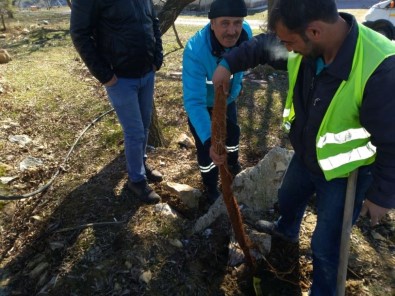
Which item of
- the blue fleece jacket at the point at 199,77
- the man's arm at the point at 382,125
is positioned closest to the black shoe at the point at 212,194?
the blue fleece jacket at the point at 199,77

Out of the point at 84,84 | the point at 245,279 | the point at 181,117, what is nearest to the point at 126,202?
the point at 245,279

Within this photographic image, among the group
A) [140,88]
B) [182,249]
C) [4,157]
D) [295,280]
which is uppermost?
[140,88]

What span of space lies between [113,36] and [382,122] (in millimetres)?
1984

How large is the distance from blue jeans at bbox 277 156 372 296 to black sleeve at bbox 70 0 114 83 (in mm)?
1604

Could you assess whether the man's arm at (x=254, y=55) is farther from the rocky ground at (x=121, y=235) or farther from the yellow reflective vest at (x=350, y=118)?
the rocky ground at (x=121, y=235)

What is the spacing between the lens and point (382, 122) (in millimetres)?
1535

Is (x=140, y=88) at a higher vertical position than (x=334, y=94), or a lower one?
lower

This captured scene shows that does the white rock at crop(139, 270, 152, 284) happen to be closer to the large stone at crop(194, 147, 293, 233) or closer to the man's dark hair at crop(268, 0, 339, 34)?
the large stone at crop(194, 147, 293, 233)

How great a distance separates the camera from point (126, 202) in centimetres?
311

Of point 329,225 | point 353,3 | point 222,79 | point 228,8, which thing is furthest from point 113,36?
point 353,3

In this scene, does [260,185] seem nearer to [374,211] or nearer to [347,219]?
[347,219]

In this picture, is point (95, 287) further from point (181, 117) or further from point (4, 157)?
point (181, 117)

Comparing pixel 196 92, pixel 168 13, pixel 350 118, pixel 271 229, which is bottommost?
pixel 271 229

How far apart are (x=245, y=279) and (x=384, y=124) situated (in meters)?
1.59
